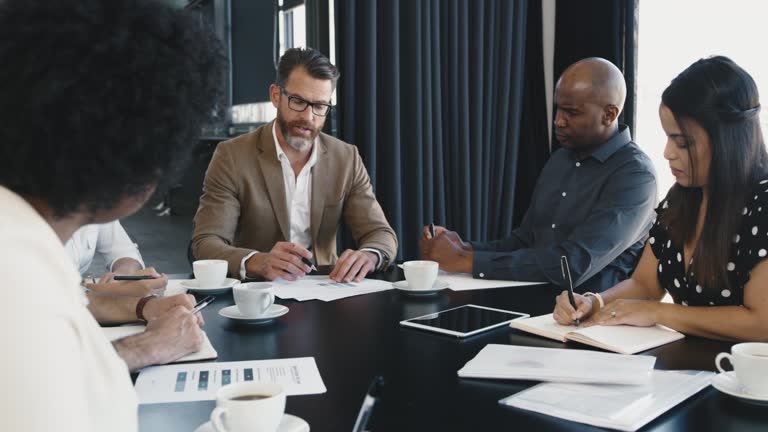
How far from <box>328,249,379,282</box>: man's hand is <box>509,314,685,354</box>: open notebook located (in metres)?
0.61

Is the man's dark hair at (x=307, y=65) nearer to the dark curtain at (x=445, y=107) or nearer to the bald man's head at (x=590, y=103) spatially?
the dark curtain at (x=445, y=107)

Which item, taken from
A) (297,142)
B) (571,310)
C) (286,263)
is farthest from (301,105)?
(571,310)

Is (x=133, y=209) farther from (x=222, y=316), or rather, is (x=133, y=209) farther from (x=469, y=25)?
(x=469, y=25)

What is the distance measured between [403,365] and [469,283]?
2.51 ft

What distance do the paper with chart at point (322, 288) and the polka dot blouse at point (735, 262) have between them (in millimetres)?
705

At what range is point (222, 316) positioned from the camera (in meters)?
1.53

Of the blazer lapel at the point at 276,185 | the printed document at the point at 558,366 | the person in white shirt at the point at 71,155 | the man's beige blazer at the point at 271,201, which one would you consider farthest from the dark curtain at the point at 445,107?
the person in white shirt at the point at 71,155

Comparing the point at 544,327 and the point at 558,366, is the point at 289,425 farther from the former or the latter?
the point at 544,327

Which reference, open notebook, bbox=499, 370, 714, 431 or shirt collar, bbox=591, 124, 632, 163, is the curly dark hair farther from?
shirt collar, bbox=591, 124, 632, 163

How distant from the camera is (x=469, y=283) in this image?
191 cm

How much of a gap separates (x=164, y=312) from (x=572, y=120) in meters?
1.55

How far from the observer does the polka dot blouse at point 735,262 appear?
4.71 ft

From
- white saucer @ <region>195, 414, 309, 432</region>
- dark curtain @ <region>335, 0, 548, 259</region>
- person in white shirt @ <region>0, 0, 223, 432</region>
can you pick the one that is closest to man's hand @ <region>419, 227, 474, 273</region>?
dark curtain @ <region>335, 0, 548, 259</region>

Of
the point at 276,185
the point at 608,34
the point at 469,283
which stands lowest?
the point at 469,283
